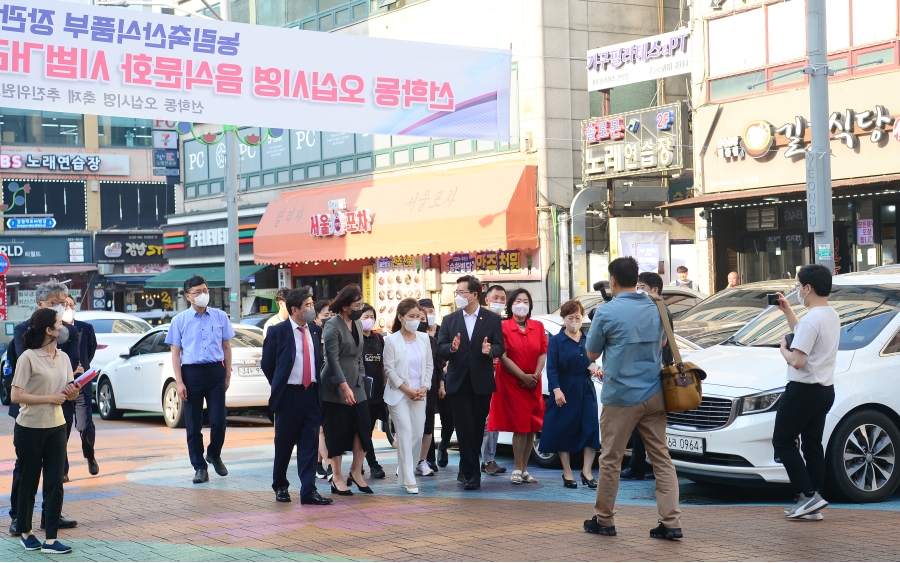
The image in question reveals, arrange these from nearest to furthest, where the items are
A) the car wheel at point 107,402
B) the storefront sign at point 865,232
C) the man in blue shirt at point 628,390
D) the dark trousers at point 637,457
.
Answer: the man in blue shirt at point 628,390, the dark trousers at point 637,457, the car wheel at point 107,402, the storefront sign at point 865,232

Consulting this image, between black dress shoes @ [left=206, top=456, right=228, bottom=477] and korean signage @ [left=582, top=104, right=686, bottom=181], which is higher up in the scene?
korean signage @ [left=582, top=104, right=686, bottom=181]

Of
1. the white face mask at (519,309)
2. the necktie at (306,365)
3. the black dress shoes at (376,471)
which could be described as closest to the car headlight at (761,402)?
the white face mask at (519,309)

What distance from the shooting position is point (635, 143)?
23.7 meters

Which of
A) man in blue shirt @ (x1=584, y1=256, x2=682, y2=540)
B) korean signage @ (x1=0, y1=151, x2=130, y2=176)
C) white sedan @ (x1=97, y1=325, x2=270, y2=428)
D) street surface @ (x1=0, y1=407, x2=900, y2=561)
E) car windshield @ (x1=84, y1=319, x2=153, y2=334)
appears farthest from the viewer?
korean signage @ (x1=0, y1=151, x2=130, y2=176)

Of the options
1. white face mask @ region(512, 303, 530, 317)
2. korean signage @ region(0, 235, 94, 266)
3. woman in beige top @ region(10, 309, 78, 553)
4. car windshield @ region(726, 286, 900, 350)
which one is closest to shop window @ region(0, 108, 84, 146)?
korean signage @ region(0, 235, 94, 266)

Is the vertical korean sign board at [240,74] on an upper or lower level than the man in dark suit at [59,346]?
upper

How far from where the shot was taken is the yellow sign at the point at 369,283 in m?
31.2

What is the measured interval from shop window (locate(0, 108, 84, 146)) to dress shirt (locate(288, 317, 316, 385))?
2122 inches

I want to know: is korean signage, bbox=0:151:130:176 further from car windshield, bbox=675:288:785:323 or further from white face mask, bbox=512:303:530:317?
white face mask, bbox=512:303:530:317

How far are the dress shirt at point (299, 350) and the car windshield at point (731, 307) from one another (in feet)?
20.8

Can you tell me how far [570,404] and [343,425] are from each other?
208cm

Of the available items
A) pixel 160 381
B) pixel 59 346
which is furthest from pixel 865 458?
pixel 160 381

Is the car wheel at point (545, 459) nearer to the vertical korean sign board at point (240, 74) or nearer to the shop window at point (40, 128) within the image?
the vertical korean sign board at point (240, 74)

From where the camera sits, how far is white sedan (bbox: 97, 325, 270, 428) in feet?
51.9
